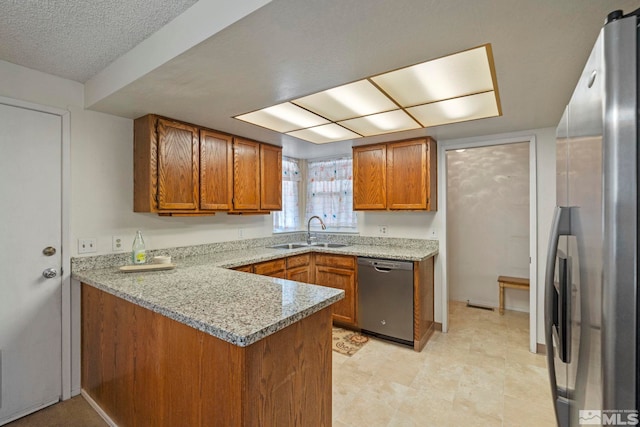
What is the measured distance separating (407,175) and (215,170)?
203 centimetres

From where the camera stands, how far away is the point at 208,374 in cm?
121

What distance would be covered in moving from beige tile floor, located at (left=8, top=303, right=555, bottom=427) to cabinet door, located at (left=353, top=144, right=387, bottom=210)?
1.54 meters

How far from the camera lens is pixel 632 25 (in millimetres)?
560

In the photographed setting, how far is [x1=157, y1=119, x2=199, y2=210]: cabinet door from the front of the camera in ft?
8.15

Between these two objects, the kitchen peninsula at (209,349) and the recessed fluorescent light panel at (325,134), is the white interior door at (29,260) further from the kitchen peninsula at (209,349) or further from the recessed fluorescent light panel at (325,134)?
the recessed fluorescent light panel at (325,134)

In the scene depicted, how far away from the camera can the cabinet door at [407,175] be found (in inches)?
126

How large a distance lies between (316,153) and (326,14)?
299 cm

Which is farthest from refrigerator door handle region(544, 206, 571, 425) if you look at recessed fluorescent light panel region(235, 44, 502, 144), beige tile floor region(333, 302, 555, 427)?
beige tile floor region(333, 302, 555, 427)

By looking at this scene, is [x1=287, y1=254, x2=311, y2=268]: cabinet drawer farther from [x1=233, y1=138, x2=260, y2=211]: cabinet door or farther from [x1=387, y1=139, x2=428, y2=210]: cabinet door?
[x1=387, y1=139, x2=428, y2=210]: cabinet door

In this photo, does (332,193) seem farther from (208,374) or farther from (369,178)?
(208,374)

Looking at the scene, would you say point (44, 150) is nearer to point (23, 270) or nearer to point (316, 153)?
point (23, 270)

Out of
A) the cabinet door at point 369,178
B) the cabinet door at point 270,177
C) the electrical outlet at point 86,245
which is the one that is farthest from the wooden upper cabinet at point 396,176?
the electrical outlet at point 86,245

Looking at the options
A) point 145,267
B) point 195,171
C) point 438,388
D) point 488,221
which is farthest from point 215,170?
point 488,221

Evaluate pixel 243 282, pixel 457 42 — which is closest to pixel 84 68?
pixel 243 282
